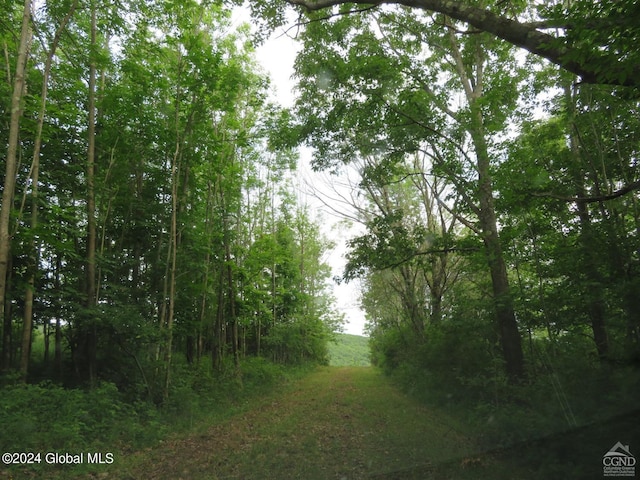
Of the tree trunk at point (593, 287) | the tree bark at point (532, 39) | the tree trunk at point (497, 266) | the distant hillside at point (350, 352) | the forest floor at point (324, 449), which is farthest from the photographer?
the distant hillside at point (350, 352)

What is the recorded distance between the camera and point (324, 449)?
21.0ft

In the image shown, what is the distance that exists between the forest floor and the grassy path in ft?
0.04

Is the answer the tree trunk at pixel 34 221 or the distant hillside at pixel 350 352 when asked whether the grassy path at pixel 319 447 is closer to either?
the tree trunk at pixel 34 221

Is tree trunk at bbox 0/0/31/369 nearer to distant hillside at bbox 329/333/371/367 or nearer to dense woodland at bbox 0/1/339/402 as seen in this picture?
dense woodland at bbox 0/1/339/402

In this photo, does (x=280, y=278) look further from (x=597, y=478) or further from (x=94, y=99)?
(x=597, y=478)

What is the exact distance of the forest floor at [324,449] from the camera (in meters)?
5.24

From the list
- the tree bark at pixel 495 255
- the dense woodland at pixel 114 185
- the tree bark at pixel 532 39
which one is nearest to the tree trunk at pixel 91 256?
the dense woodland at pixel 114 185

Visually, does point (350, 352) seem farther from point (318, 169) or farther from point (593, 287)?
point (593, 287)

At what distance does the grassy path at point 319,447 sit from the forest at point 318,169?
962 mm

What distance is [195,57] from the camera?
32.7 feet

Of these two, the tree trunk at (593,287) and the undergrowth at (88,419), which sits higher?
the tree trunk at (593,287)

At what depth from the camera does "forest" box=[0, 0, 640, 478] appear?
611cm

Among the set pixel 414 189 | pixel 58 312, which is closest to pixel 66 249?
pixel 58 312

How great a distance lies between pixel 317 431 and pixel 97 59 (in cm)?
979
